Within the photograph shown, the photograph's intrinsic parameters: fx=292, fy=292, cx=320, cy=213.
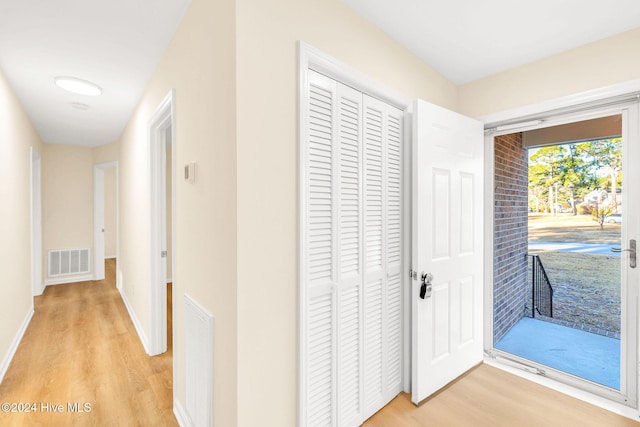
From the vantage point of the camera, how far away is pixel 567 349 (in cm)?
238

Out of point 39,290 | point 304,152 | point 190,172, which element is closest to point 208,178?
point 190,172

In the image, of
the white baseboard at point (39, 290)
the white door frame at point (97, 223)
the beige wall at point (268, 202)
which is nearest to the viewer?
the beige wall at point (268, 202)

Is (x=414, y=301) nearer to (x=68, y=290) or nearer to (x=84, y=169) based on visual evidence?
(x=68, y=290)

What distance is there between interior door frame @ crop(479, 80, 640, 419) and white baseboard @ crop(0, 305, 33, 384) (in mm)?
3921

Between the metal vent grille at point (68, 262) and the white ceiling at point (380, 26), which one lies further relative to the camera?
the metal vent grille at point (68, 262)

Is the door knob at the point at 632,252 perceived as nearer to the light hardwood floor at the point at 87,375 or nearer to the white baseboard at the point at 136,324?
the light hardwood floor at the point at 87,375

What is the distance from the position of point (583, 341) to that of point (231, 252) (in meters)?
2.87

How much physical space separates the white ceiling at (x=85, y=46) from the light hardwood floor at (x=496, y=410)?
2.71 meters

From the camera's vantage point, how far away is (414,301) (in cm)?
189

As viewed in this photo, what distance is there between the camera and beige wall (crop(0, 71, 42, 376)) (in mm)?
2357

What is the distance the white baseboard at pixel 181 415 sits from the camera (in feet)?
5.41

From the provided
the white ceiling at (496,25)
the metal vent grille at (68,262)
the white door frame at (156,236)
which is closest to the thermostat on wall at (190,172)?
the white door frame at (156,236)

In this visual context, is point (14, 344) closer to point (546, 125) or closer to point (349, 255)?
point (349, 255)

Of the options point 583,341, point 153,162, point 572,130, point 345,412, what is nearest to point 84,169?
point 153,162
